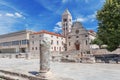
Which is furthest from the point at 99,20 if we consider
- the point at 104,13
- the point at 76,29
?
the point at 76,29

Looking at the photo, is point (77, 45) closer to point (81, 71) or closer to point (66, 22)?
point (66, 22)

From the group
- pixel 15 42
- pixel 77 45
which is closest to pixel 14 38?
pixel 15 42

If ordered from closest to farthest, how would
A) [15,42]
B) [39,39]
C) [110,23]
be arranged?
[110,23] → [39,39] → [15,42]

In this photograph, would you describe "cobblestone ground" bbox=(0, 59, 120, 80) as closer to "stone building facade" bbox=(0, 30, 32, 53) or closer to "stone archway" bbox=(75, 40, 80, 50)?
"stone archway" bbox=(75, 40, 80, 50)

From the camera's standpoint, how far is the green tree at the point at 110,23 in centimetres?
2668

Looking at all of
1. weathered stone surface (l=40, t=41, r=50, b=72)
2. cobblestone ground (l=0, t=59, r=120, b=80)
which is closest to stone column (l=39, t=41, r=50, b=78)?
weathered stone surface (l=40, t=41, r=50, b=72)

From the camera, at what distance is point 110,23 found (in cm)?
2745

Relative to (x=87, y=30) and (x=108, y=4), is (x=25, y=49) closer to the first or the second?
(x=87, y=30)

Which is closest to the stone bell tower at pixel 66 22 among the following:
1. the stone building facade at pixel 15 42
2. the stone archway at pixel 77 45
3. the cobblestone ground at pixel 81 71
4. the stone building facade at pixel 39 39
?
the stone building facade at pixel 39 39

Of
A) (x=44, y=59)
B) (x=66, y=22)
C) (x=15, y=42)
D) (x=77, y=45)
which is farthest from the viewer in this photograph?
(x=66, y=22)

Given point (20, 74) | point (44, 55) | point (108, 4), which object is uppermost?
point (108, 4)

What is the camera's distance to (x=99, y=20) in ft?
98.4

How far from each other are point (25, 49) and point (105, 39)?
47.5 metres

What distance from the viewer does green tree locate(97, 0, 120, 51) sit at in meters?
26.7
